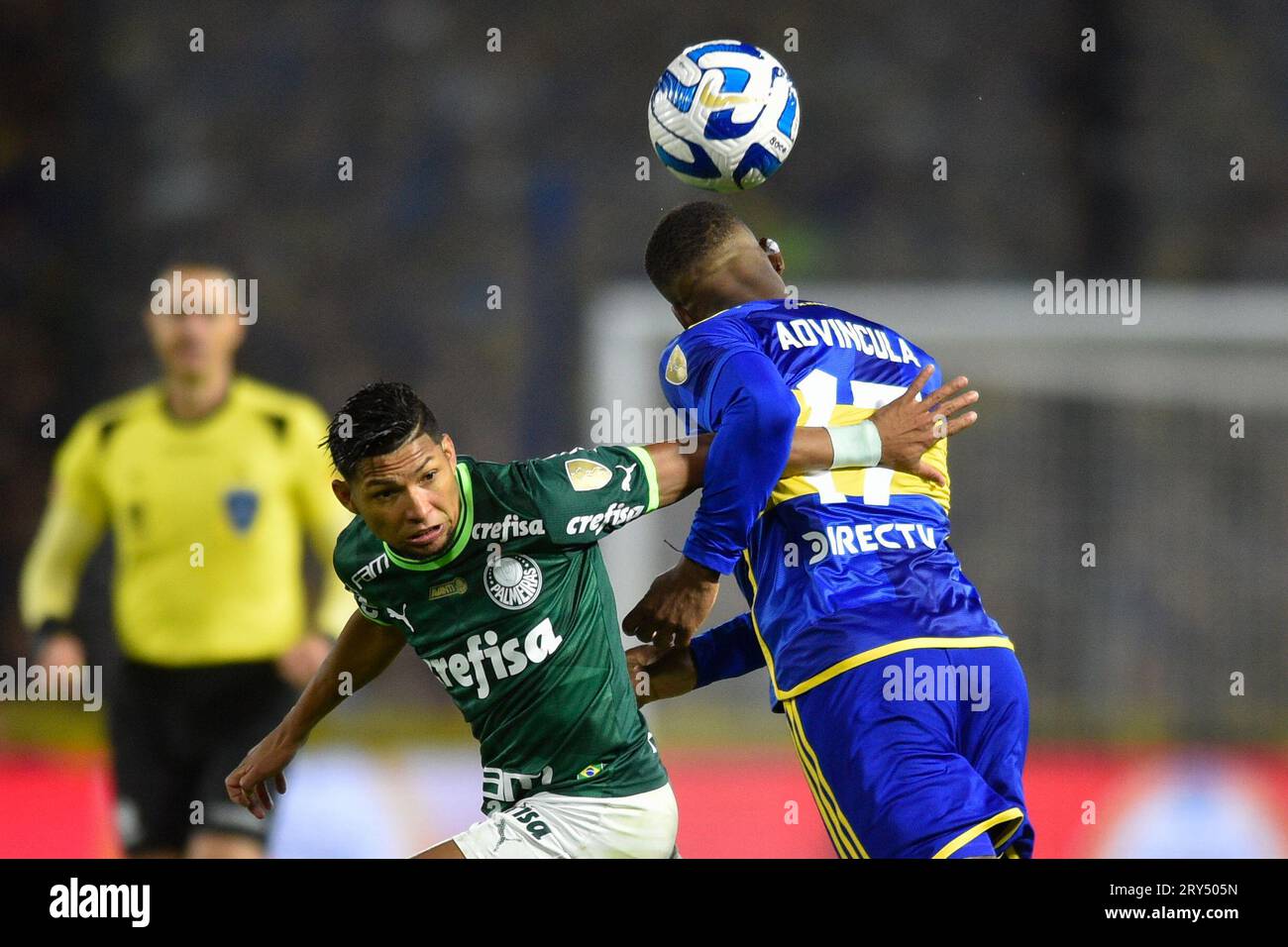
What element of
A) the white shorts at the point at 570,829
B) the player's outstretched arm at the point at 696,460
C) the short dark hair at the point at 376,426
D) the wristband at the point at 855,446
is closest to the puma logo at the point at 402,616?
the short dark hair at the point at 376,426

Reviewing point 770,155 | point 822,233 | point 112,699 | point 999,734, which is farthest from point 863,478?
point 822,233

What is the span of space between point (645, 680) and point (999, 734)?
37.9 inches

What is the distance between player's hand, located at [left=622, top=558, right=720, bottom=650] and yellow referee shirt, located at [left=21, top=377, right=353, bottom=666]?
9.34ft

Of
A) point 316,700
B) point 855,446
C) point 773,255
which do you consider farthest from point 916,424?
point 316,700

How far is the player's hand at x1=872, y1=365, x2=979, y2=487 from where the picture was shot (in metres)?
3.93

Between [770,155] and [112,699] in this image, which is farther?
[112,699]

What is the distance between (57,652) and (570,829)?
3457 millimetres

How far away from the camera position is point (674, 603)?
154 inches

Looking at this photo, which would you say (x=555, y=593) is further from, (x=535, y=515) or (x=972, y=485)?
(x=972, y=485)

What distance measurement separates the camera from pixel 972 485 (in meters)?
10.0

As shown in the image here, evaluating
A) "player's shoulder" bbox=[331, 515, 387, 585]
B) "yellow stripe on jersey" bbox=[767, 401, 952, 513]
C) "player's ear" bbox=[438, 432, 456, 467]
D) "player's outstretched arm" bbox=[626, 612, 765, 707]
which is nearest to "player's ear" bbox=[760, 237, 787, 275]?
"yellow stripe on jersey" bbox=[767, 401, 952, 513]

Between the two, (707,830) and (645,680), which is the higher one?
(645,680)

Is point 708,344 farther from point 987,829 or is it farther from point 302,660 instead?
point 302,660

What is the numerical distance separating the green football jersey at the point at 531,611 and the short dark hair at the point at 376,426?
189 millimetres
